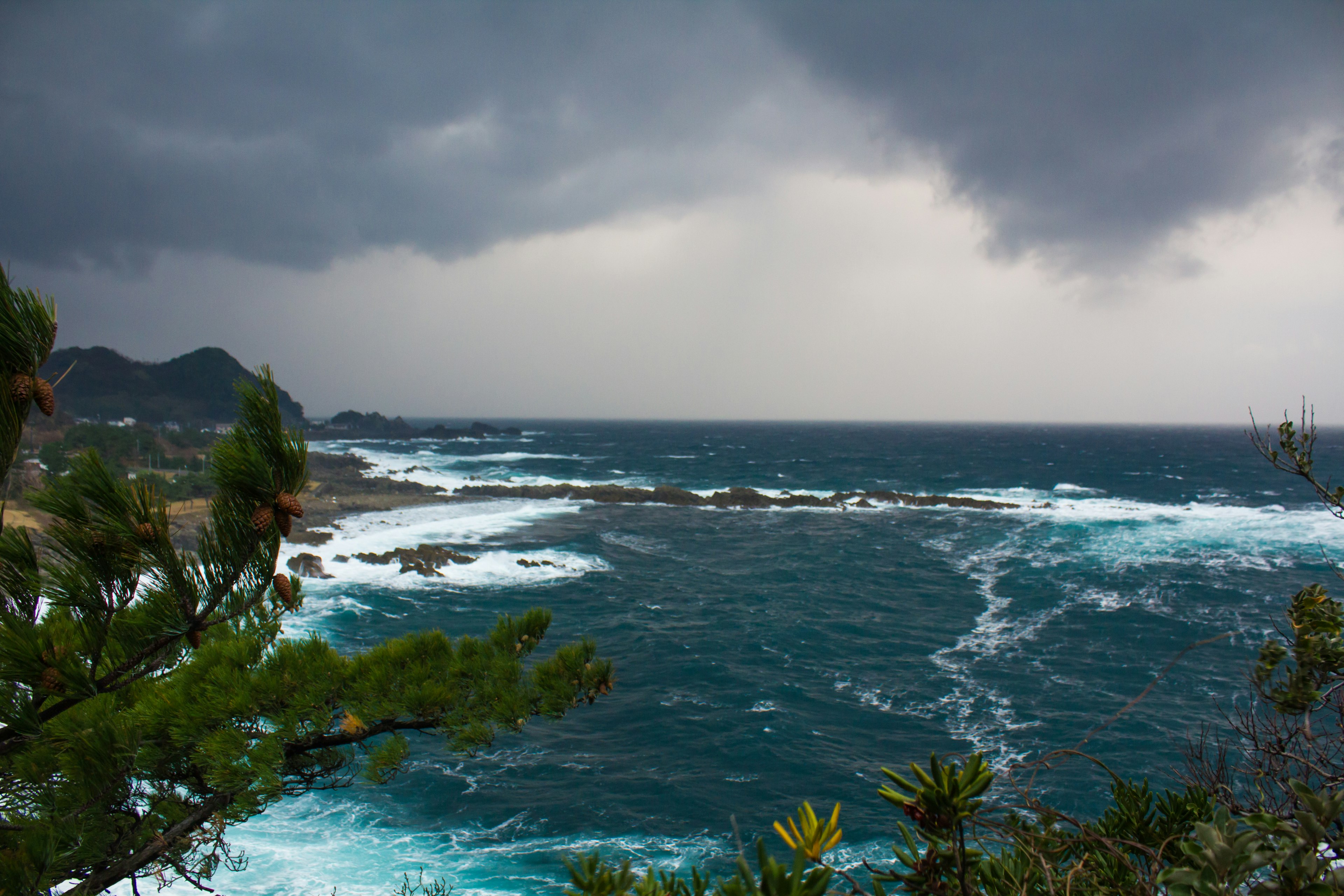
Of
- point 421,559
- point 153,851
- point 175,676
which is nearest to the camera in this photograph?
point 153,851

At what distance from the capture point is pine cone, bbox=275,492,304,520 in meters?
2.23

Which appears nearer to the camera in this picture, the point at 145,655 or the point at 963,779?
the point at 963,779

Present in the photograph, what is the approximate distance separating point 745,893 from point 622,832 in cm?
852

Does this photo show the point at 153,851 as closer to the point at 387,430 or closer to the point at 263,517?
the point at 263,517

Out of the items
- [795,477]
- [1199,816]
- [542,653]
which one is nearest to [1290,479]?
[795,477]

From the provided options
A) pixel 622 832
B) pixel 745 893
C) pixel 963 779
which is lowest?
pixel 622 832

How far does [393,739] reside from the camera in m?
3.48

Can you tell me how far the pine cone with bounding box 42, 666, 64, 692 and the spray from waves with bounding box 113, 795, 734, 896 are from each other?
6.40 meters

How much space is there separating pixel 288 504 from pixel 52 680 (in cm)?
97

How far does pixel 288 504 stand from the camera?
2.23 metres

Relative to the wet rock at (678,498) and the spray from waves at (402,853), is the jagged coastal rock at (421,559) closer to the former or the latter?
the spray from waves at (402,853)

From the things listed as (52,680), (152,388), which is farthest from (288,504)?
(152,388)

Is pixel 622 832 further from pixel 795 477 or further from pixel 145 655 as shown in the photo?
pixel 795 477

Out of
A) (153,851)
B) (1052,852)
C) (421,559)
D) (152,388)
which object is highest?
(152,388)
